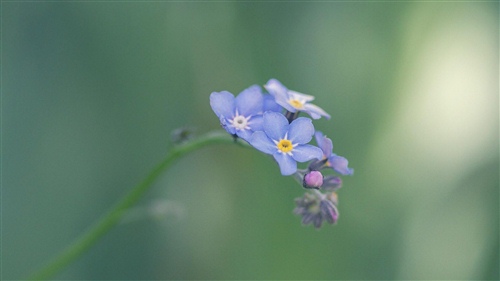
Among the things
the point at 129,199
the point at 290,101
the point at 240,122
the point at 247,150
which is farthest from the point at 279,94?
the point at 247,150

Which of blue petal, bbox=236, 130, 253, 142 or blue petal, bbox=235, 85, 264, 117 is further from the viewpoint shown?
blue petal, bbox=235, 85, 264, 117

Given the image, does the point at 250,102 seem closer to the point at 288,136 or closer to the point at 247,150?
the point at 288,136

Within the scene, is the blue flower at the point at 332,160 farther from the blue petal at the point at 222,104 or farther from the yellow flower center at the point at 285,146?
the blue petal at the point at 222,104

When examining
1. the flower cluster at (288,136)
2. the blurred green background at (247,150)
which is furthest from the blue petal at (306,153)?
the blurred green background at (247,150)

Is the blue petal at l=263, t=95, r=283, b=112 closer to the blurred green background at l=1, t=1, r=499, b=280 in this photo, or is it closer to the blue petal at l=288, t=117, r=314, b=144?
the blue petal at l=288, t=117, r=314, b=144

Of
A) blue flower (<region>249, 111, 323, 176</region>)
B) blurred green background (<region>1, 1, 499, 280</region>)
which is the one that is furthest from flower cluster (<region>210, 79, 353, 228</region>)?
blurred green background (<region>1, 1, 499, 280</region>)

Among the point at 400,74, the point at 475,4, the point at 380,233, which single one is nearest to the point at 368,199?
the point at 380,233
